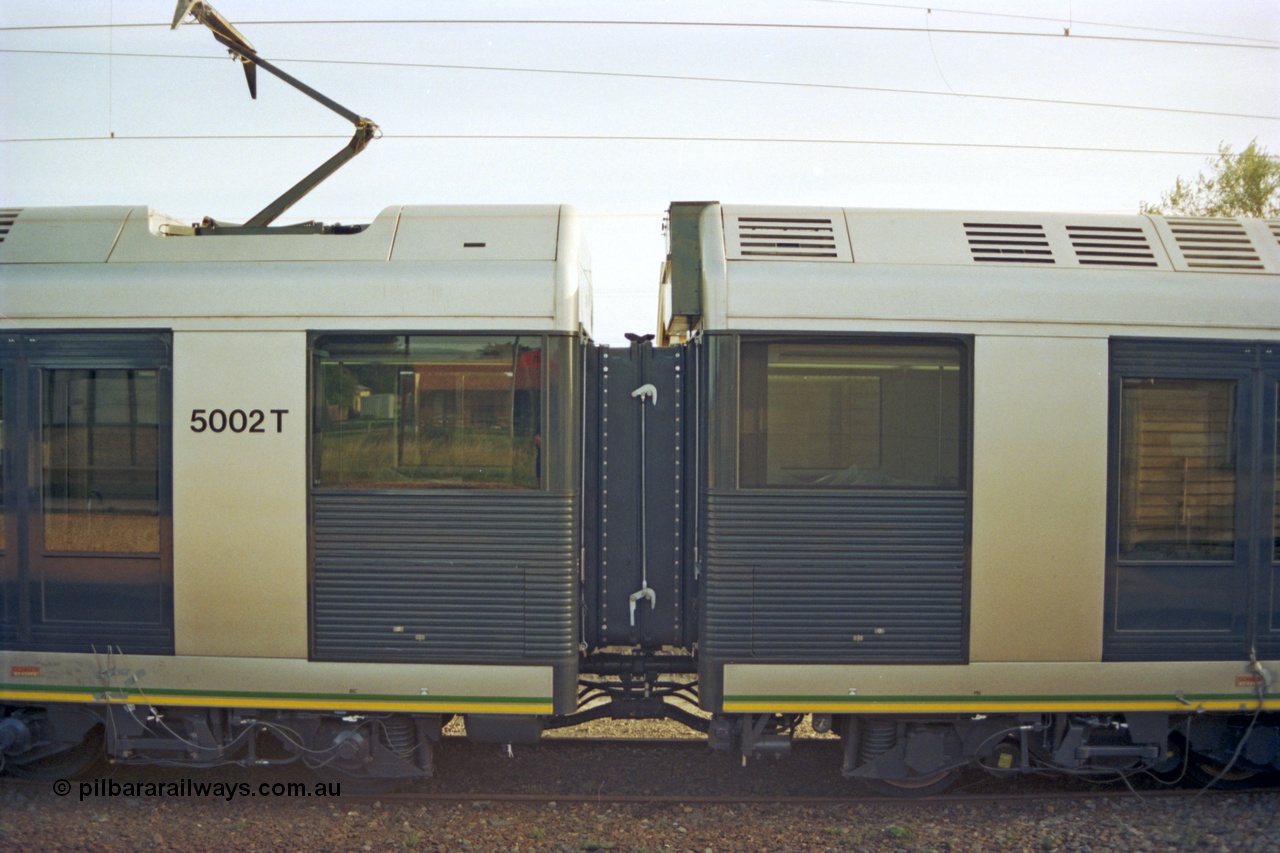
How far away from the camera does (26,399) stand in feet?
18.5

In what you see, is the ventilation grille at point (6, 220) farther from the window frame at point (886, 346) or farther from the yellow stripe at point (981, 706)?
the yellow stripe at point (981, 706)

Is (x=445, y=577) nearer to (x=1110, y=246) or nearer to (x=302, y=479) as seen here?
(x=302, y=479)

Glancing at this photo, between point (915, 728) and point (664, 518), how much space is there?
2.01 m

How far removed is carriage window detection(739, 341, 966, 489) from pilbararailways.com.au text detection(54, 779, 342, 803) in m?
3.39

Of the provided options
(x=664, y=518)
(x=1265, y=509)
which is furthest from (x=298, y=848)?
(x=1265, y=509)

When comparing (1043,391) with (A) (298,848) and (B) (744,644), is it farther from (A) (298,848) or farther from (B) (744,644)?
(A) (298,848)

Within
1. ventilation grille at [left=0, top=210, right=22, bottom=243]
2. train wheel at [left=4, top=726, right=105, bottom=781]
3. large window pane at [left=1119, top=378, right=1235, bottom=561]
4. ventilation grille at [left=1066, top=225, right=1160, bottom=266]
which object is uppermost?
ventilation grille at [left=0, top=210, right=22, bottom=243]

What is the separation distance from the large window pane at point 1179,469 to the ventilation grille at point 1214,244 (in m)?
0.77

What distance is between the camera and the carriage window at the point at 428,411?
550 cm

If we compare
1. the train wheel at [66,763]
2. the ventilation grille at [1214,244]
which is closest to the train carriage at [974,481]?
the ventilation grille at [1214,244]

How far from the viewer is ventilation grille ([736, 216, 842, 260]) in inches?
223

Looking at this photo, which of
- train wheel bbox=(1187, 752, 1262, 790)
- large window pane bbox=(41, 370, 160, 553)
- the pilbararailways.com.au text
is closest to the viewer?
large window pane bbox=(41, 370, 160, 553)

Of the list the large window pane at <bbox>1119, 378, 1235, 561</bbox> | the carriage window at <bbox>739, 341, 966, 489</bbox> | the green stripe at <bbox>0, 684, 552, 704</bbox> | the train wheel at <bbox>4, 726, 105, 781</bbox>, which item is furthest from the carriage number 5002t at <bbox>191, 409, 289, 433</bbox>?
the large window pane at <bbox>1119, 378, 1235, 561</bbox>

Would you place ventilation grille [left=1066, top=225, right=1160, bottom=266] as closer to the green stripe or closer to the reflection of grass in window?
the reflection of grass in window
